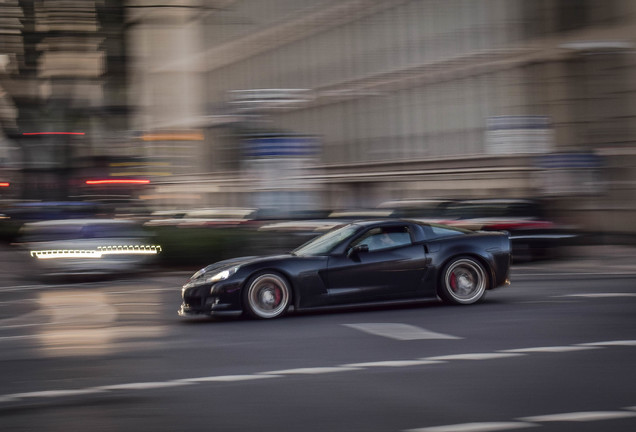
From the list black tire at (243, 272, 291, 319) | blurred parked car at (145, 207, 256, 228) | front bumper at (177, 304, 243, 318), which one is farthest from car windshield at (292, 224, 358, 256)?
blurred parked car at (145, 207, 256, 228)

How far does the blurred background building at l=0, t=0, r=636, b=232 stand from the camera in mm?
26781

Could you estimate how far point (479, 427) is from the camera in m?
6.12

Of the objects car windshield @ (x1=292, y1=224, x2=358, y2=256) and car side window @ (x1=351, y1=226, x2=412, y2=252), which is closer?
car windshield @ (x1=292, y1=224, x2=358, y2=256)

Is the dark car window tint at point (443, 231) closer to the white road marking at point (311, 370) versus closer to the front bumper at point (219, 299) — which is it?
the front bumper at point (219, 299)

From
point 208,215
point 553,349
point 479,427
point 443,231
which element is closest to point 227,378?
point 479,427

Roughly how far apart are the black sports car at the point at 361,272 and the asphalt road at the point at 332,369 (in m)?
0.24

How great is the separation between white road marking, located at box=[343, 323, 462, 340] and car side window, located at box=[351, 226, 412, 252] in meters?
1.85

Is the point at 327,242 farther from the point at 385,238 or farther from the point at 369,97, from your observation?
the point at 369,97

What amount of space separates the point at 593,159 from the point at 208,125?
46.7 metres

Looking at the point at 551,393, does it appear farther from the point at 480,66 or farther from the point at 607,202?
the point at 480,66

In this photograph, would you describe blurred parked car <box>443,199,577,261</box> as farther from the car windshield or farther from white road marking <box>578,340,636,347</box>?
white road marking <box>578,340,636,347</box>

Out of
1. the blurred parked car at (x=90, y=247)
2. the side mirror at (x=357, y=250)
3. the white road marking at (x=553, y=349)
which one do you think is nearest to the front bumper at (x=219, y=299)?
the side mirror at (x=357, y=250)

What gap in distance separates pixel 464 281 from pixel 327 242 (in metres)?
1.78

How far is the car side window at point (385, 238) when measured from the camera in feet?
43.0
